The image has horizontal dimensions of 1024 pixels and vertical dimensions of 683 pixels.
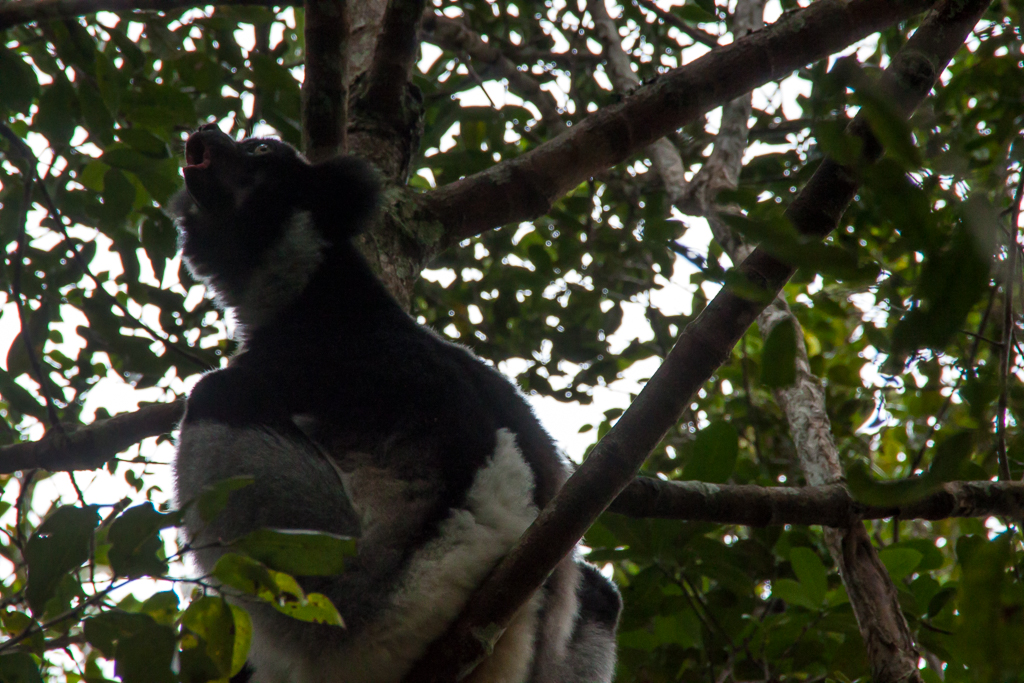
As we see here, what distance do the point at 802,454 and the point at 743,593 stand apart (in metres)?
0.57

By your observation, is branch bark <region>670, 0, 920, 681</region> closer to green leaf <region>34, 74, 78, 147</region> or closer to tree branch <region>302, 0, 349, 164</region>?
tree branch <region>302, 0, 349, 164</region>

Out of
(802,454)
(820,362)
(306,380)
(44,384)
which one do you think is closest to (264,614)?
(306,380)

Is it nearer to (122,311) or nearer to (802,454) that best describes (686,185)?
(802,454)

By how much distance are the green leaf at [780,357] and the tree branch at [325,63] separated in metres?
2.32

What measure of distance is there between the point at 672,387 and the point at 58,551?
1223 millimetres

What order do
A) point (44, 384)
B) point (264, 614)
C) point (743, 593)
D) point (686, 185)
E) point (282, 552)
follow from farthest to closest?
point (686, 185) < point (743, 593) < point (44, 384) < point (264, 614) < point (282, 552)

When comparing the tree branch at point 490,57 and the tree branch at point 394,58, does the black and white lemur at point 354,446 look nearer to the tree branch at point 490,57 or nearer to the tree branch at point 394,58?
the tree branch at point 394,58

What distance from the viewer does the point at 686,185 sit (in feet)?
13.7

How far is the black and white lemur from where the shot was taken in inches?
83.5

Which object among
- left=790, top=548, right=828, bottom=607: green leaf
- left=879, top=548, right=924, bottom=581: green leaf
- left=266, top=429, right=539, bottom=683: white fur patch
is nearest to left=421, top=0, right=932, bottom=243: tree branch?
left=266, top=429, right=539, bottom=683: white fur patch

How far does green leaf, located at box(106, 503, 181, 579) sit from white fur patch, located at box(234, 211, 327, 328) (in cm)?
161

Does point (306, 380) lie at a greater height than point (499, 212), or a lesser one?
lesser

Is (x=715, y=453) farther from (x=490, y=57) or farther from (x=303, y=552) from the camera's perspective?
(x=490, y=57)

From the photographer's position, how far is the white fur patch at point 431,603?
208cm
